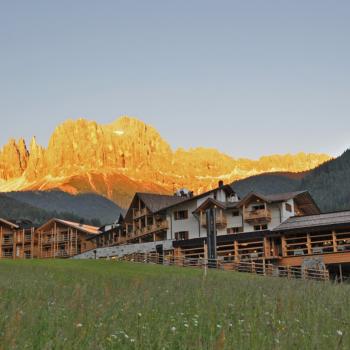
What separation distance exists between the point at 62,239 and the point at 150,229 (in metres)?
28.6

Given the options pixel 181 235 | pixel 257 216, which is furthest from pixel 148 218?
pixel 257 216

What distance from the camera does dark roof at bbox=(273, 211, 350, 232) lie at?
55.4 meters

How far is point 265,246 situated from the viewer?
5962 centimetres

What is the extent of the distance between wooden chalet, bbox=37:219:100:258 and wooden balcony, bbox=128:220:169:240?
16824 mm

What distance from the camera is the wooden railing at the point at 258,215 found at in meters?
63.5

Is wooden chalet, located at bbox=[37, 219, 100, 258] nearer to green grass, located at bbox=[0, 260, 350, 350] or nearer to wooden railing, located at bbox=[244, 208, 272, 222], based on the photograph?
wooden railing, located at bbox=[244, 208, 272, 222]

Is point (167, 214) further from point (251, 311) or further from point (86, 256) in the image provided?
point (251, 311)

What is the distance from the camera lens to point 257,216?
63969mm

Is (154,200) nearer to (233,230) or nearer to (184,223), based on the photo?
(184,223)

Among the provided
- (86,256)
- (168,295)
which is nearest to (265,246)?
(86,256)

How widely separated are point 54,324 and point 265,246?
168ft

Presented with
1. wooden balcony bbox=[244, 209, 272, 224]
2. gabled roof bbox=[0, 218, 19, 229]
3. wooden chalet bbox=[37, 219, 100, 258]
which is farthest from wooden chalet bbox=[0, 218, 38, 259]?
wooden balcony bbox=[244, 209, 272, 224]

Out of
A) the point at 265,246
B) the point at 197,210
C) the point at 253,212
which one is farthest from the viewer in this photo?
the point at 197,210

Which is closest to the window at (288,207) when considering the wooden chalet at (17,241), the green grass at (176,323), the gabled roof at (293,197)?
the gabled roof at (293,197)
